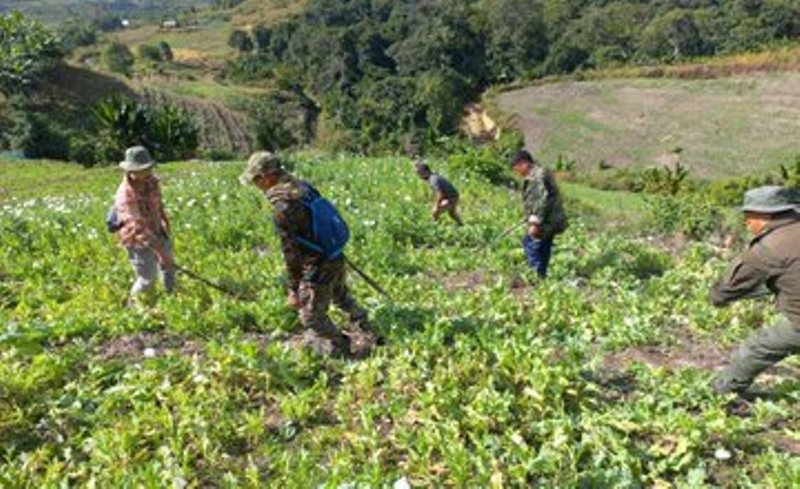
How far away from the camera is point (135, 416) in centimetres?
629

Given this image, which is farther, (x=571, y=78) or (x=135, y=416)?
(x=571, y=78)

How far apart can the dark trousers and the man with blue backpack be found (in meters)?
4.02

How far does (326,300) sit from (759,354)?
3.47 m

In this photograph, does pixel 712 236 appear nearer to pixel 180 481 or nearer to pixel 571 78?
pixel 180 481

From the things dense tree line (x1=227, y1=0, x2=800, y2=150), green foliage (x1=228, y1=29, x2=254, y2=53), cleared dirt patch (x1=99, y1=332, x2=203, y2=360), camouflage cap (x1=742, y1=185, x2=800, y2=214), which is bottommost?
green foliage (x1=228, y1=29, x2=254, y2=53)

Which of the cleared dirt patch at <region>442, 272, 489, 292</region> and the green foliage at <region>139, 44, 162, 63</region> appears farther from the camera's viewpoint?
the green foliage at <region>139, 44, 162, 63</region>

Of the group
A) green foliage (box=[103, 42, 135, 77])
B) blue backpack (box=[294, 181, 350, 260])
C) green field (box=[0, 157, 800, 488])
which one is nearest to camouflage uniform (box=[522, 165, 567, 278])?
→ green field (box=[0, 157, 800, 488])

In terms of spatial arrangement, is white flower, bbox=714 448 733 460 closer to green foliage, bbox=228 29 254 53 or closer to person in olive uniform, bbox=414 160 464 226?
person in olive uniform, bbox=414 160 464 226

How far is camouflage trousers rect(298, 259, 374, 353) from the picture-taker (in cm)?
697

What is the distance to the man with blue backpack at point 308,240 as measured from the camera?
21.8 ft

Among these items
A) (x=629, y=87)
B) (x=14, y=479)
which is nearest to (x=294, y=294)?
(x=14, y=479)

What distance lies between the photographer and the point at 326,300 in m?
7.07

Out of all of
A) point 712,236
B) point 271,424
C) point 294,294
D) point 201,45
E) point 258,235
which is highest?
point 294,294

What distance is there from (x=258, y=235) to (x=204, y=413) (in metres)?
6.60
